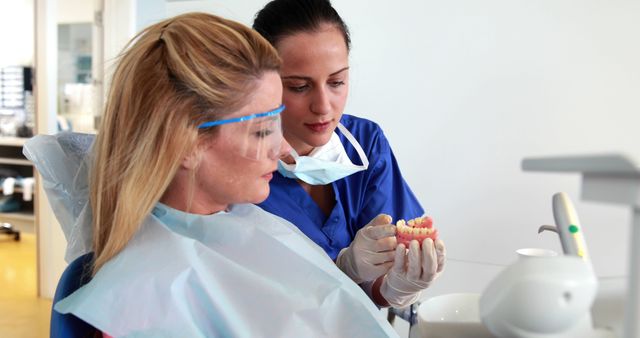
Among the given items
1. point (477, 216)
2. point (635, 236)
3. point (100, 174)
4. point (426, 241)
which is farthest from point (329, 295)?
A: point (477, 216)

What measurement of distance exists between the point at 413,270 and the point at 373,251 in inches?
4.3

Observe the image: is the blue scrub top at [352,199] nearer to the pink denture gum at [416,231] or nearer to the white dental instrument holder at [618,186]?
the pink denture gum at [416,231]

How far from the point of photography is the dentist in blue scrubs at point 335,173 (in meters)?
1.35

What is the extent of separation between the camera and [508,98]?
2.64m

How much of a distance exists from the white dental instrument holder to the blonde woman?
71 cm

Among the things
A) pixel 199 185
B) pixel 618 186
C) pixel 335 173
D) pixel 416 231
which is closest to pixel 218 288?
pixel 199 185

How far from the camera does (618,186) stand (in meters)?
0.43

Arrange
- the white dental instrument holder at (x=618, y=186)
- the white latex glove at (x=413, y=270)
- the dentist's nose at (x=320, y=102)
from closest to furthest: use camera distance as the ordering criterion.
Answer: the white dental instrument holder at (x=618, y=186) → the white latex glove at (x=413, y=270) → the dentist's nose at (x=320, y=102)

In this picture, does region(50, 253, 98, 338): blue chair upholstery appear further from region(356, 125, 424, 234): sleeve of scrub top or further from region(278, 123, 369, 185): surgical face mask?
region(356, 125, 424, 234): sleeve of scrub top

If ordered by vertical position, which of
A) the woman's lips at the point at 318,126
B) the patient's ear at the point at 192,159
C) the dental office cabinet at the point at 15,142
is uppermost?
the woman's lips at the point at 318,126

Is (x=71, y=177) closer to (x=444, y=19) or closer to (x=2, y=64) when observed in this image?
(x=444, y=19)

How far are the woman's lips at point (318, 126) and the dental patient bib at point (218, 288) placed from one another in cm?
30

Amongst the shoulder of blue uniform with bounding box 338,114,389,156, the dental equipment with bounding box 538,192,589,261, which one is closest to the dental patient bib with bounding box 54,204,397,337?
the dental equipment with bounding box 538,192,589,261

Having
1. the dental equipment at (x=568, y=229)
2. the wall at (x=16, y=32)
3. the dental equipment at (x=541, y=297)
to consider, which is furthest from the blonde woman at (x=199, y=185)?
the wall at (x=16, y=32)
